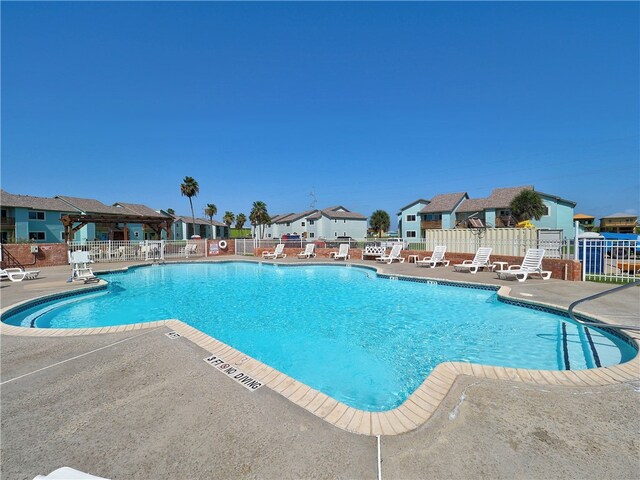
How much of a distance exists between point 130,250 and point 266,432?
20.9 m

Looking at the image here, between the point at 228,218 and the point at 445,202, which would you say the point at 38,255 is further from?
the point at 228,218

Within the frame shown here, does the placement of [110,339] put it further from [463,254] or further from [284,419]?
[463,254]

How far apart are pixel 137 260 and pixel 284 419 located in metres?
20.1

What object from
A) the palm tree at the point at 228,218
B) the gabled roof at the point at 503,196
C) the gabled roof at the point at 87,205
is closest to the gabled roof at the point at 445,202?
the gabled roof at the point at 503,196

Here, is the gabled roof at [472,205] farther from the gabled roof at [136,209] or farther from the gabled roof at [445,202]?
the gabled roof at [136,209]

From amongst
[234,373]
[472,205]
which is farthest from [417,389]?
[472,205]

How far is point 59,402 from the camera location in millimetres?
2922

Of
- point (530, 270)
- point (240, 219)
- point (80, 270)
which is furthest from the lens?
point (240, 219)

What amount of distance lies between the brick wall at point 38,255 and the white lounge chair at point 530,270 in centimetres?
2166

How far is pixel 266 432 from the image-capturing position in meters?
2.43

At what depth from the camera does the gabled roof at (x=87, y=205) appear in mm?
35656

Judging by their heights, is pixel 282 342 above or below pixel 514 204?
below

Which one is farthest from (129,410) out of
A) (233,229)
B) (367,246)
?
(233,229)

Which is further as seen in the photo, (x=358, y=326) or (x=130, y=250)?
(x=130, y=250)
